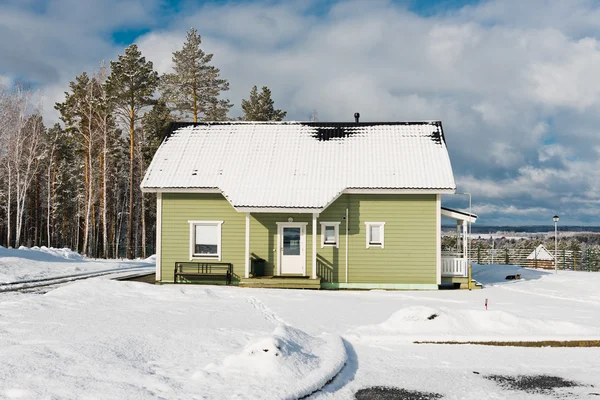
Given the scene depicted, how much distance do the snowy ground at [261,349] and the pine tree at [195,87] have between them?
2545cm

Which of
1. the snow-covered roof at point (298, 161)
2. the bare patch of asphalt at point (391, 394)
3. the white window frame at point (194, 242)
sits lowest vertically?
the bare patch of asphalt at point (391, 394)

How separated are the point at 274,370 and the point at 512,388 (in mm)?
3418

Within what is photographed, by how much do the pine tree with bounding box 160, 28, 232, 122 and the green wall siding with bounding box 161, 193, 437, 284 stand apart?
20.2 metres

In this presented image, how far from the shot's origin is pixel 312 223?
19625 mm

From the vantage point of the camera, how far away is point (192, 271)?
20.0m

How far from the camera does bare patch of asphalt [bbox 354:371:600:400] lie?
7188mm

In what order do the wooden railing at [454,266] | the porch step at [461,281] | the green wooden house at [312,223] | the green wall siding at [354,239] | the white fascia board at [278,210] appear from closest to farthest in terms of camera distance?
the white fascia board at [278,210] < the green wooden house at [312,223] < the green wall siding at [354,239] < the porch step at [461,281] < the wooden railing at [454,266]

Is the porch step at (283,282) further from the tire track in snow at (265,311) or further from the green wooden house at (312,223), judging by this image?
the tire track in snow at (265,311)

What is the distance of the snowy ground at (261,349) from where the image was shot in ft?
22.1

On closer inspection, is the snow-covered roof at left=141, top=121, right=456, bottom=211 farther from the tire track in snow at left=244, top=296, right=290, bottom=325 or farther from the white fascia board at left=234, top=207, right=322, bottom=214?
the tire track in snow at left=244, top=296, right=290, bottom=325

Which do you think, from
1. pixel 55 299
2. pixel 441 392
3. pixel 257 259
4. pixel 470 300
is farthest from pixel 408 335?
pixel 257 259

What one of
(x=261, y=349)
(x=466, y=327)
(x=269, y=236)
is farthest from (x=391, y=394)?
(x=269, y=236)

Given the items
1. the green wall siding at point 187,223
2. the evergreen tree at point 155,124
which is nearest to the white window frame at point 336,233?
the green wall siding at point 187,223

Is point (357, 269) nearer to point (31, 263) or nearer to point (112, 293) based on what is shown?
point (112, 293)
